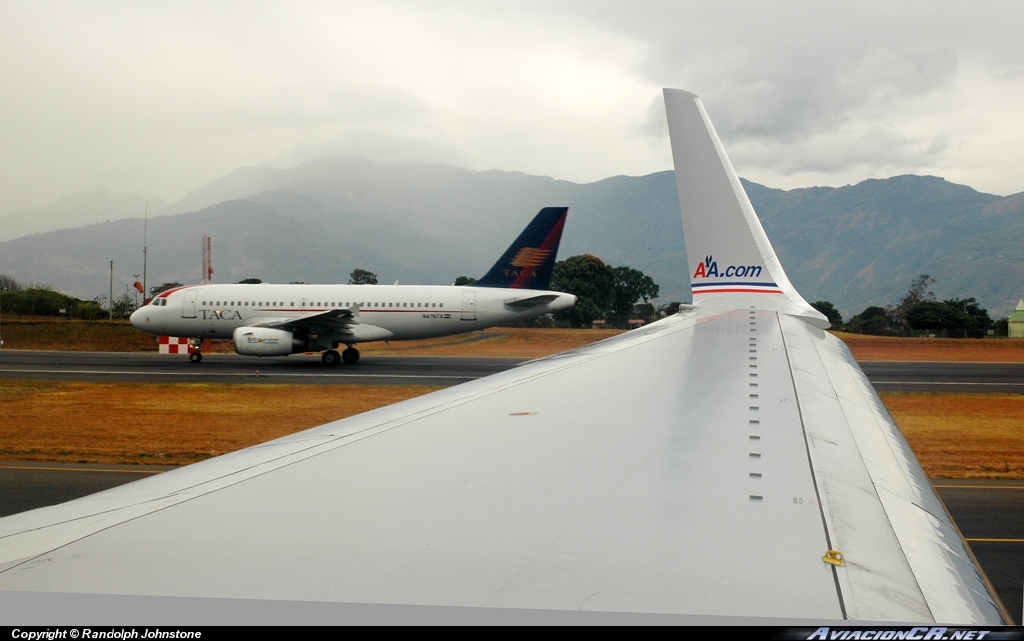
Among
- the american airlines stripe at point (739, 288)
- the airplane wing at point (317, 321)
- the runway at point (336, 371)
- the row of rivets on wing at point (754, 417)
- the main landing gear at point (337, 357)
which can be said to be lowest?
the runway at point (336, 371)

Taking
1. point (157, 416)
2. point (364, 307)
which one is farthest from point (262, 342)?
point (157, 416)

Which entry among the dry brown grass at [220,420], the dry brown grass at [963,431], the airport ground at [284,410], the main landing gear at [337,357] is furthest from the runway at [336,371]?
the dry brown grass at [963,431]

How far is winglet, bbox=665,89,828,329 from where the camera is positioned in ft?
24.2

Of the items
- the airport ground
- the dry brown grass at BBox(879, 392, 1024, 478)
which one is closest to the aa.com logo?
the airport ground

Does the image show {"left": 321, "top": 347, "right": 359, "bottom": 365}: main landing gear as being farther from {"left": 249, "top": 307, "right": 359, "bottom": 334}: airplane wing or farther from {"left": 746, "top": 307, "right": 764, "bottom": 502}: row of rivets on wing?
{"left": 746, "top": 307, "right": 764, "bottom": 502}: row of rivets on wing

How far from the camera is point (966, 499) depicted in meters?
10.7

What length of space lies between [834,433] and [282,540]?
95.4 inches

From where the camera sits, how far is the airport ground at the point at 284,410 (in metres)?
10.7

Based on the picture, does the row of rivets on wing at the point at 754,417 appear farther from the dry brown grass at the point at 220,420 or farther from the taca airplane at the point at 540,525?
the dry brown grass at the point at 220,420

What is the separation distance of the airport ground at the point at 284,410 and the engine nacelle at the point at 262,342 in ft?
2.85

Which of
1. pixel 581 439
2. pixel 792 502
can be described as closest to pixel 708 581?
pixel 792 502

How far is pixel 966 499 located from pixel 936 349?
38.9 meters

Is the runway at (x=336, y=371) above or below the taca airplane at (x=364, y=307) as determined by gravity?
below
